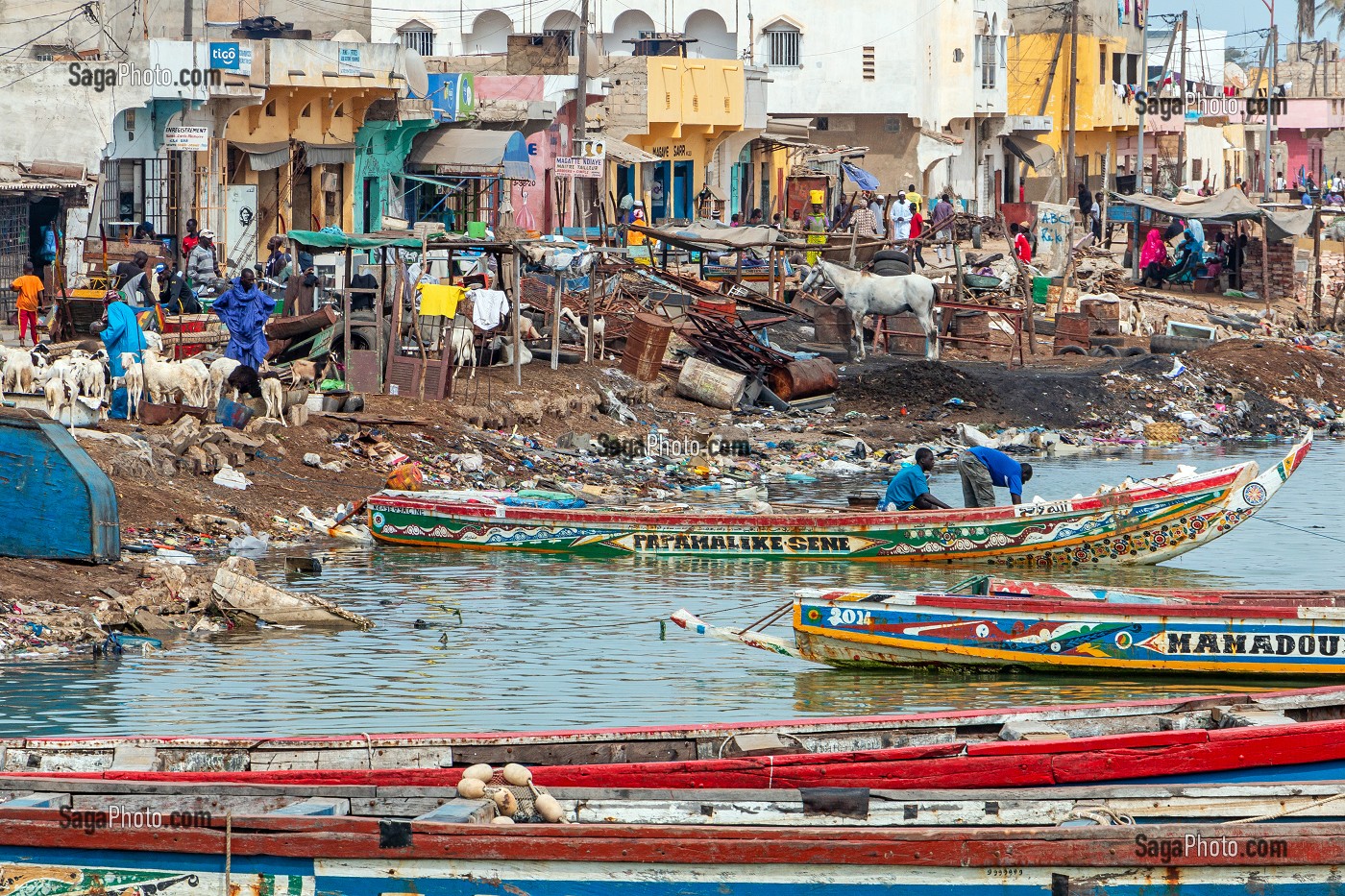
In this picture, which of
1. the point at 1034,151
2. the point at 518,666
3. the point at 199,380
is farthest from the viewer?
the point at 1034,151

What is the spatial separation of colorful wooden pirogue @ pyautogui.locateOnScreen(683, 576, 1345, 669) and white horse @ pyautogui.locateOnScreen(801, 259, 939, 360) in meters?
17.3

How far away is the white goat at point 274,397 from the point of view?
20.8 metres

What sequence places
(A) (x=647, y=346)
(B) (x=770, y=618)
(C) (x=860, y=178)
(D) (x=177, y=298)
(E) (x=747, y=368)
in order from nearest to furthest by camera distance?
(B) (x=770, y=618) < (D) (x=177, y=298) < (A) (x=647, y=346) < (E) (x=747, y=368) < (C) (x=860, y=178)

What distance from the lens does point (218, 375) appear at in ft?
68.3

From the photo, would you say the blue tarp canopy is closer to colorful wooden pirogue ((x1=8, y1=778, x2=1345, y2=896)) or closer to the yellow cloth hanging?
the yellow cloth hanging

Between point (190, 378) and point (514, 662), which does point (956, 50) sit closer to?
point (190, 378)

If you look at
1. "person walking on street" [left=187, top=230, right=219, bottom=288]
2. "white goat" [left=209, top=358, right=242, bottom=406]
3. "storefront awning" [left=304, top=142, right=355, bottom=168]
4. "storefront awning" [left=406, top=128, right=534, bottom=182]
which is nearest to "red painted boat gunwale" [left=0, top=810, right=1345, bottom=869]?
"white goat" [left=209, top=358, right=242, bottom=406]

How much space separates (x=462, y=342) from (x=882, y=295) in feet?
28.4

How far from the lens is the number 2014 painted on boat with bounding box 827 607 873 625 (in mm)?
13453

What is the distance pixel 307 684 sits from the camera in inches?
538

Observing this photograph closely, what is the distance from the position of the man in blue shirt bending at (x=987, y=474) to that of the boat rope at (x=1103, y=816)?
942 centimetres

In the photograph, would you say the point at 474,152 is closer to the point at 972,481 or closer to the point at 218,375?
the point at 218,375

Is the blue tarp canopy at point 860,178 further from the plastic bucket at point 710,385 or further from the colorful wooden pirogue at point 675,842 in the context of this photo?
the colorful wooden pirogue at point 675,842

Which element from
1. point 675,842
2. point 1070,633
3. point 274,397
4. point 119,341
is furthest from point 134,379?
point 675,842
